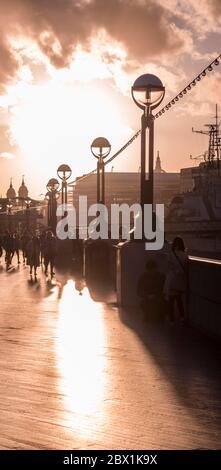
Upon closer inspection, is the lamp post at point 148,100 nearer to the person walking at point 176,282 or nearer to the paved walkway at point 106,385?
the person walking at point 176,282

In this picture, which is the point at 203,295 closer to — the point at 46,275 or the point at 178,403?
the point at 178,403

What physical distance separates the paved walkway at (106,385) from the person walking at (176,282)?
403 millimetres

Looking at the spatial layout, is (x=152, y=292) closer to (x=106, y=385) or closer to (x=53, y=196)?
(x=106, y=385)


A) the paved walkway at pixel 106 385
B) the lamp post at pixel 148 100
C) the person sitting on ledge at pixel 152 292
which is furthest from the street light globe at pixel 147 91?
the paved walkway at pixel 106 385

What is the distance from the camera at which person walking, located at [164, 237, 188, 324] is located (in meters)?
13.8

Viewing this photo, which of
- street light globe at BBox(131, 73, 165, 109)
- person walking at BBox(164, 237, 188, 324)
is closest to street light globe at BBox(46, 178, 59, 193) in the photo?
street light globe at BBox(131, 73, 165, 109)

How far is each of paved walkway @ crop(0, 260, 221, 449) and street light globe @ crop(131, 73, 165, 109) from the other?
468 cm

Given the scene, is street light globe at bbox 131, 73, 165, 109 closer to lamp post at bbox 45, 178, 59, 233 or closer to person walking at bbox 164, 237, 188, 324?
person walking at bbox 164, 237, 188, 324

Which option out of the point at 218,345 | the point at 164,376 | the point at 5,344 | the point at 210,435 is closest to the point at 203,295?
the point at 218,345

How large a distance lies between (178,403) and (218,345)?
12.7 feet

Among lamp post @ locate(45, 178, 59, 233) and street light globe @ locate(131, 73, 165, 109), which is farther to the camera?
lamp post @ locate(45, 178, 59, 233)

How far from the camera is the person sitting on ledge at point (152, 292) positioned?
47.5ft

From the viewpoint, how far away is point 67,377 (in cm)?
881

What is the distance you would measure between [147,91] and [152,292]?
14.6 feet
